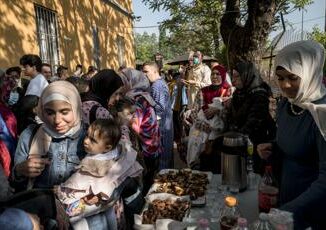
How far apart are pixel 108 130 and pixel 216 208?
33.5 inches

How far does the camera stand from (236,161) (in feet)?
7.71

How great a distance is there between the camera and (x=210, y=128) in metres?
3.74

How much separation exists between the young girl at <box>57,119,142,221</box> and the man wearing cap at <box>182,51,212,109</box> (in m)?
4.64

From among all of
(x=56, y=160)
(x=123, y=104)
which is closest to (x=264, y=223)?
(x=56, y=160)

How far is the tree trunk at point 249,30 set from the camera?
17.7 feet

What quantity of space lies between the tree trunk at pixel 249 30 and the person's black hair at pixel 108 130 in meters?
3.99

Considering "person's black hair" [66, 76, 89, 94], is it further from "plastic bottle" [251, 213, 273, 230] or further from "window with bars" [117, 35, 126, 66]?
"window with bars" [117, 35, 126, 66]

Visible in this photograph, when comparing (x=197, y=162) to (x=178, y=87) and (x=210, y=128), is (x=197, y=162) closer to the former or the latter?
(x=210, y=128)

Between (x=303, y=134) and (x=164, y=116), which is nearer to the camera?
(x=303, y=134)

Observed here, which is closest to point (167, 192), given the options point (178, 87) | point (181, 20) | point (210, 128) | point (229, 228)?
point (229, 228)

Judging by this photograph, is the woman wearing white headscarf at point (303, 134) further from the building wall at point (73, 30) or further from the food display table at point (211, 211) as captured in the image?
the building wall at point (73, 30)

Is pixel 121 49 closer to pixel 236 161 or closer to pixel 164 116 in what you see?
pixel 164 116

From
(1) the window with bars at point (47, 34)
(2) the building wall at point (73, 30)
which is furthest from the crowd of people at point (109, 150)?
(1) the window with bars at point (47, 34)

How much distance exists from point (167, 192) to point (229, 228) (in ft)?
2.44
